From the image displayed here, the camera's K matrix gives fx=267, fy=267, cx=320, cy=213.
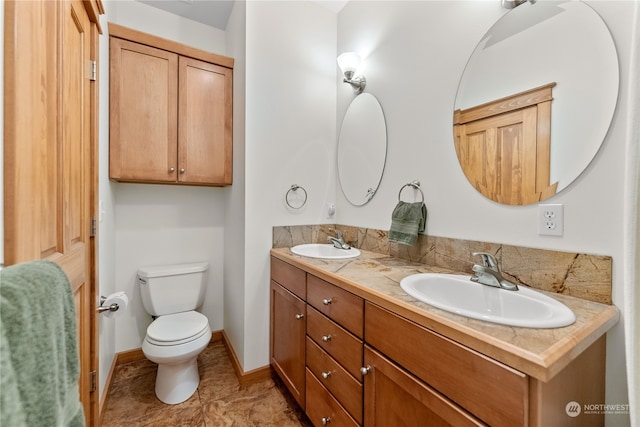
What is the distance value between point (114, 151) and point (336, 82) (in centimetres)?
168

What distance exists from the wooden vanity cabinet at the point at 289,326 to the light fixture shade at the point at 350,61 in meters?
1.42

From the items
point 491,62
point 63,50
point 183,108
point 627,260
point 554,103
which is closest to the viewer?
point 627,260

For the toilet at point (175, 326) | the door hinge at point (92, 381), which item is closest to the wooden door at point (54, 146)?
the door hinge at point (92, 381)

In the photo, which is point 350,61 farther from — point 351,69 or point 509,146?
point 509,146

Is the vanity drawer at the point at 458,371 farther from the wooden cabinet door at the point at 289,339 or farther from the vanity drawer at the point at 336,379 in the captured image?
the wooden cabinet door at the point at 289,339

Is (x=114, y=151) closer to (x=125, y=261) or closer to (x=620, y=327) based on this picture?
(x=125, y=261)

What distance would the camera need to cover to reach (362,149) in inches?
76.1

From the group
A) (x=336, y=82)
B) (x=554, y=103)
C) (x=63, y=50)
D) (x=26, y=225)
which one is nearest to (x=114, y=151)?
(x=63, y=50)

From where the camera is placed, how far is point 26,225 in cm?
61

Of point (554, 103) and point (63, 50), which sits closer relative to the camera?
point (63, 50)

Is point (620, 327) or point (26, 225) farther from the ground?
point (26, 225)

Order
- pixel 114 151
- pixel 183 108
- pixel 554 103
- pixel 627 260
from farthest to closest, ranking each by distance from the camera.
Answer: pixel 183 108 < pixel 114 151 < pixel 554 103 < pixel 627 260

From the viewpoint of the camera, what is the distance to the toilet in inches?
61.8

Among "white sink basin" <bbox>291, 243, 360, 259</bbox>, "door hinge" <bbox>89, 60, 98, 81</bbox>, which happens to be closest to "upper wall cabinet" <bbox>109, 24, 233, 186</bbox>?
"door hinge" <bbox>89, 60, 98, 81</bbox>
